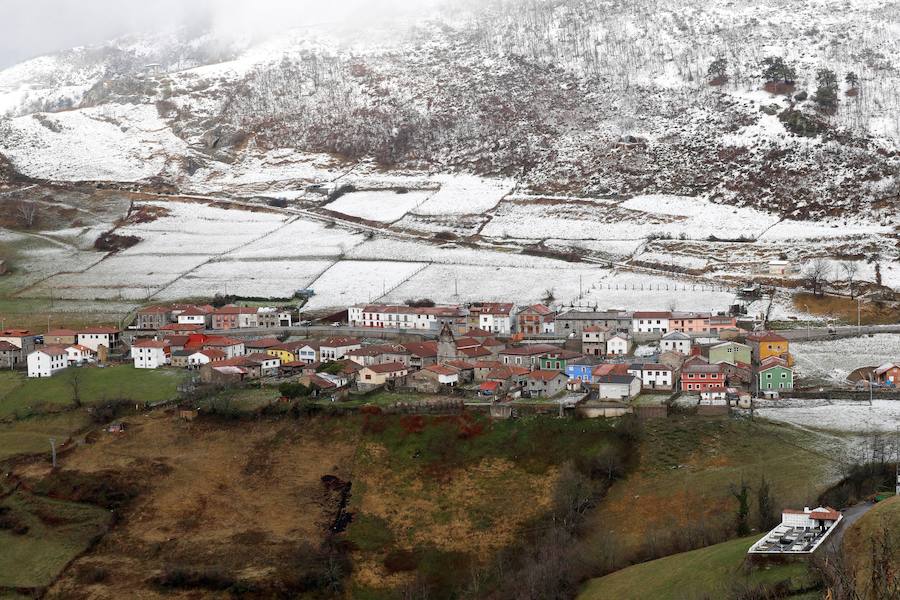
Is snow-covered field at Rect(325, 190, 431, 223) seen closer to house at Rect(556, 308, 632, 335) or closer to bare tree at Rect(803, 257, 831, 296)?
house at Rect(556, 308, 632, 335)

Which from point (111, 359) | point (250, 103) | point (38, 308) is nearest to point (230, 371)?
point (111, 359)

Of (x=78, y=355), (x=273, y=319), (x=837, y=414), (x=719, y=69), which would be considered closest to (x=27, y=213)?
(x=273, y=319)

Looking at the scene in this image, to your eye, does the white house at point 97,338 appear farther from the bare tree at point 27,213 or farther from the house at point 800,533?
the house at point 800,533

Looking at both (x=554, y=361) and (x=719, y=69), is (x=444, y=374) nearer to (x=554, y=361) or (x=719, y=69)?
(x=554, y=361)

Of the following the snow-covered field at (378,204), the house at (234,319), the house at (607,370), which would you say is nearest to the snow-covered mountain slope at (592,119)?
the snow-covered field at (378,204)

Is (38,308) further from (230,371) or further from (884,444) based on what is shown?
(884,444)

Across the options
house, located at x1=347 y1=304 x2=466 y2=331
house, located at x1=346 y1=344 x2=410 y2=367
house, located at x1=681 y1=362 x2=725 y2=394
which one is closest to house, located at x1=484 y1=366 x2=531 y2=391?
house, located at x1=346 y1=344 x2=410 y2=367

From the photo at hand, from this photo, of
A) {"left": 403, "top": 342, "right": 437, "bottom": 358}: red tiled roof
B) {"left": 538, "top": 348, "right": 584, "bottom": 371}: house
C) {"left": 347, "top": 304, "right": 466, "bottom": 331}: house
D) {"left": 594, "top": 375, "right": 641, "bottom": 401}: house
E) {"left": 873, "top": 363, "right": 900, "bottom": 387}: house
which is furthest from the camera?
{"left": 347, "top": 304, "right": 466, "bottom": 331}: house
